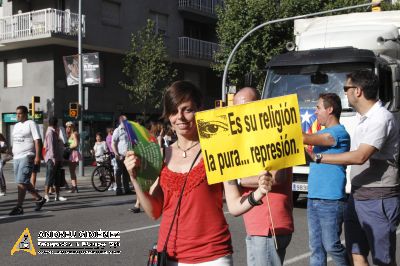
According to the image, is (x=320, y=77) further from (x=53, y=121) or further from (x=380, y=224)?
(x=380, y=224)

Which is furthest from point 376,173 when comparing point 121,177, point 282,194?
point 121,177

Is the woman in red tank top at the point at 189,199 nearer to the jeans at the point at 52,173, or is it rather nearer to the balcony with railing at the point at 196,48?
the jeans at the point at 52,173

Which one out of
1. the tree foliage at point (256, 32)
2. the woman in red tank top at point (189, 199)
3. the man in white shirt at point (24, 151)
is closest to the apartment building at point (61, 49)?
the tree foliage at point (256, 32)

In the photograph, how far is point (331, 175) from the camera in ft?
16.4

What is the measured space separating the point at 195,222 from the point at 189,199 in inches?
5.2

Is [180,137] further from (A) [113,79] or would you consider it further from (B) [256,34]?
(A) [113,79]

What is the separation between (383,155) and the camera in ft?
14.0

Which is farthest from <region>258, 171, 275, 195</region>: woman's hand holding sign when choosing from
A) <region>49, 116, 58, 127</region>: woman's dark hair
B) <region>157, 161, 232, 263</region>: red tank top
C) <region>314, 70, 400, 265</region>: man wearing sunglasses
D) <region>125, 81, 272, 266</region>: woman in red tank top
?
<region>49, 116, 58, 127</region>: woman's dark hair

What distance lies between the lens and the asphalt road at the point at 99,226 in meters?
6.86

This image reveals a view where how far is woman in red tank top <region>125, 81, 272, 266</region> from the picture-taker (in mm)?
3076

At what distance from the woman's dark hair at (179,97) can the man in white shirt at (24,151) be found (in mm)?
7569

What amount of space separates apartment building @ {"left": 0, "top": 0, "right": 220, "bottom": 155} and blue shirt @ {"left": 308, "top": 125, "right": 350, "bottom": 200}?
862 inches

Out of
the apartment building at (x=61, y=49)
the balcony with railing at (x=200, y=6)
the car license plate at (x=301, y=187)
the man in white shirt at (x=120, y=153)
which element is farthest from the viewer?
the balcony with railing at (x=200, y=6)

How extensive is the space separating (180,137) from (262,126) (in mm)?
493
